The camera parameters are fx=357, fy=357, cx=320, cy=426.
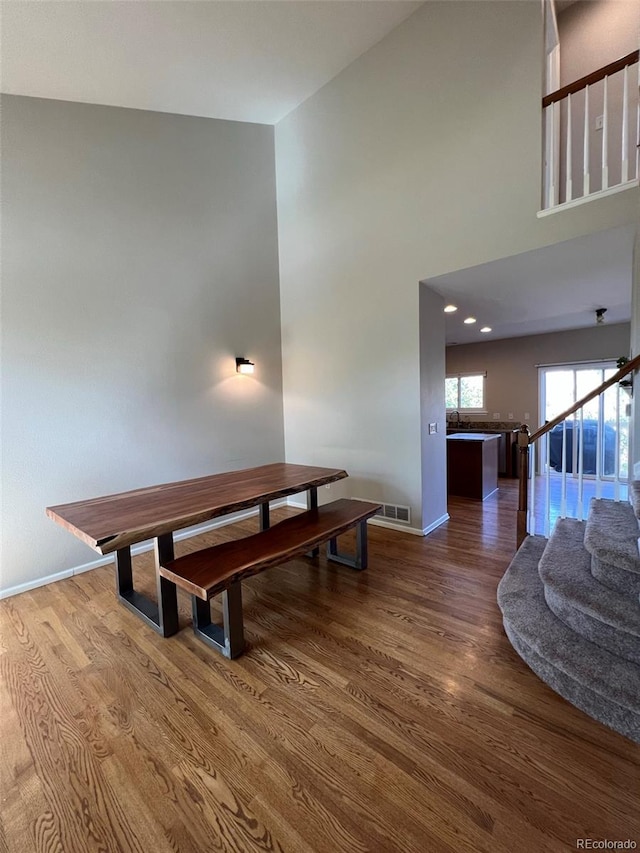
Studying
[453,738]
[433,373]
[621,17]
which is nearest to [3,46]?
[433,373]

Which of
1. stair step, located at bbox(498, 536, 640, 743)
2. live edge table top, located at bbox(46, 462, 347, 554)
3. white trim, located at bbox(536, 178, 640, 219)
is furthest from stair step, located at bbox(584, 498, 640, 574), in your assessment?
white trim, located at bbox(536, 178, 640, 219)

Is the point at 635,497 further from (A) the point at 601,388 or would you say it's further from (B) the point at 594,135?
(B) the point at 594,135

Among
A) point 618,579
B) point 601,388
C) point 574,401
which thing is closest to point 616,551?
point 618,579

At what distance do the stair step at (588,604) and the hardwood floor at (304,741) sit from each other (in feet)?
1.12

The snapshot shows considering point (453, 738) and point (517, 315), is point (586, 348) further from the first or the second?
point (453, 738)

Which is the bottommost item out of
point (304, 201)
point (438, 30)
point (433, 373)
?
point (433, 373)

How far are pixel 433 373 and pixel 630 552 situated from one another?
7.52 feet

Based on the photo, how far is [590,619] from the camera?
174 centimetres

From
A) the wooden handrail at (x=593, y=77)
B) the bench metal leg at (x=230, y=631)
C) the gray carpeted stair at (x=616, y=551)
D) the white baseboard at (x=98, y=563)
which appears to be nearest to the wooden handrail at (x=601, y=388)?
the gray carpeted stair at (x=616, y=551)

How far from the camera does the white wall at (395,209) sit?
2.82 metres

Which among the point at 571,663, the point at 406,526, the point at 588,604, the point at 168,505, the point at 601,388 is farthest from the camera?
the point at 406,526

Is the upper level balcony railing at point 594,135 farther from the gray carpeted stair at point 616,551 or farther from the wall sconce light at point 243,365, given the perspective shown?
the wall sconce light at point 243,365

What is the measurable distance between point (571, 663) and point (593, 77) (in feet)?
12.6

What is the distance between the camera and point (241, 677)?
70.8 inches
